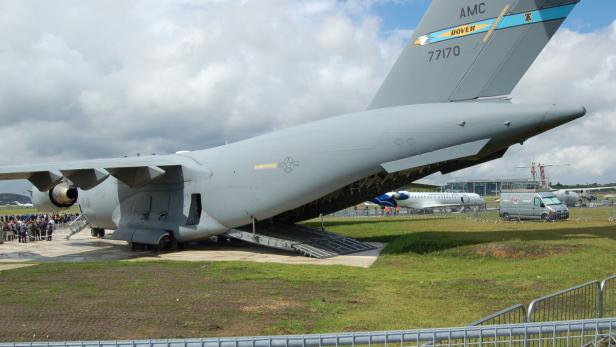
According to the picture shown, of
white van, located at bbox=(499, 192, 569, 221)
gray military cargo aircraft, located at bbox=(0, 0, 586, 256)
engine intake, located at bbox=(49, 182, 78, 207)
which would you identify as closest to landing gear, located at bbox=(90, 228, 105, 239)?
engine intake, located at bbox=(49, 182, 78, 207)

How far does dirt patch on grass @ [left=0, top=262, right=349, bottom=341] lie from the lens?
25.2 feet

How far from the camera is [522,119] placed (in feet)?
42.9

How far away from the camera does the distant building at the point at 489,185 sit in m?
64.6

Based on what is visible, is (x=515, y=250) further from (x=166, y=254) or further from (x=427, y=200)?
(x=427, y=200)

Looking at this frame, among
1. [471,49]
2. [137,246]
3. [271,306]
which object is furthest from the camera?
[137,246]

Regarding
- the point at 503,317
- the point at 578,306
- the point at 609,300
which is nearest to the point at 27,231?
the point at 503,317

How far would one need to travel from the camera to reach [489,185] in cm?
14225

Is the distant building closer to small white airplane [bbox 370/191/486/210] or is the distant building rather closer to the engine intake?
small white airplane [bbox 370/191/486/210]

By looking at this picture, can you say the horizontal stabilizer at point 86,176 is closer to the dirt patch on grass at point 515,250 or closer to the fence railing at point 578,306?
the dirt patch on grass at point 515,250

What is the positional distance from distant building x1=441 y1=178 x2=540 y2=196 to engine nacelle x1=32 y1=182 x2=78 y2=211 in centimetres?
→ 3053

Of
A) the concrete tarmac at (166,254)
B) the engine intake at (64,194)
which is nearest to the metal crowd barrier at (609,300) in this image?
the concrete tarmac at (166,254)

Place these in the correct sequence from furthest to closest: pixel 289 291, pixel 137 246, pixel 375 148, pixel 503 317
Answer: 1. pixel 137 246
2. pixel 375 148
3. pixel 289 291
4. pixel 503 317

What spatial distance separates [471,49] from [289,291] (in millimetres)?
8040

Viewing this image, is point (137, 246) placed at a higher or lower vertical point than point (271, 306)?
higher
